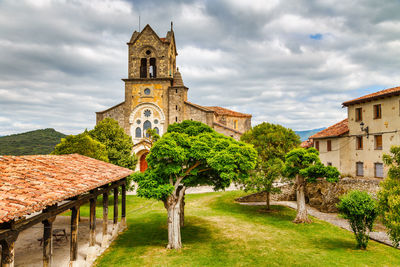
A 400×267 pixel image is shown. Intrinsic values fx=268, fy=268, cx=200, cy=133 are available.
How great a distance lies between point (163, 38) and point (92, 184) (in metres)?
35.0

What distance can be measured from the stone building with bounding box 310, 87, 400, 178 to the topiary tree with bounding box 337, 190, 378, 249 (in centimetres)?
1118

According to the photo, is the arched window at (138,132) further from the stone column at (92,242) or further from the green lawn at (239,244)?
the stone column at (92,242)

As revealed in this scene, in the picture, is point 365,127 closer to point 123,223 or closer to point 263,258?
point 263,258

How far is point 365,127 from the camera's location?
25266 mm

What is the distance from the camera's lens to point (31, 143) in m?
80.1

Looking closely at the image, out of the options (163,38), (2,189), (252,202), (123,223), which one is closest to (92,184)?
(2,189)

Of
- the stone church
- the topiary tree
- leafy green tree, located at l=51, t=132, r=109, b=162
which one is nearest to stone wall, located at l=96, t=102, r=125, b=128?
the stone church

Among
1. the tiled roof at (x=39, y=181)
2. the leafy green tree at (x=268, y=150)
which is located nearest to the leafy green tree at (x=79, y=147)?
the tiled roof at (x=39, y=181)

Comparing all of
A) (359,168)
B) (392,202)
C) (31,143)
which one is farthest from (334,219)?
(31,143)

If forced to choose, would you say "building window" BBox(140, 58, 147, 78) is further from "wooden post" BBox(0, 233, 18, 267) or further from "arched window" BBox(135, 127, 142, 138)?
"wooden post" BBox(0, 233, 18, 267)

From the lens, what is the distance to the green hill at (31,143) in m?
68.6

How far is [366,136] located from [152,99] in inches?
1064

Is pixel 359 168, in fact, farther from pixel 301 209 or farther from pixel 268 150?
pixel 268 150

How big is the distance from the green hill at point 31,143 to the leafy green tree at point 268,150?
61.5 m
